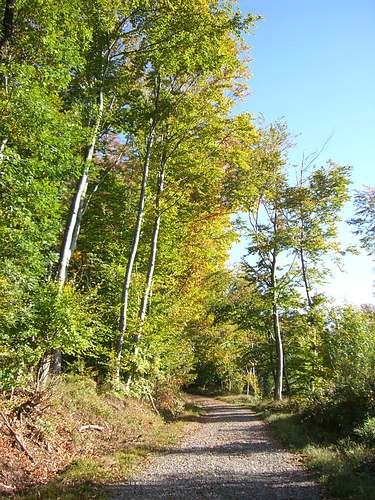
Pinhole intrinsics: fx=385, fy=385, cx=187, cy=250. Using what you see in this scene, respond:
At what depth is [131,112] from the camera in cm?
1480

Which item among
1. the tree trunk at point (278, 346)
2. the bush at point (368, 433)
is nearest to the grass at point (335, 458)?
the bush at point (368, 433)

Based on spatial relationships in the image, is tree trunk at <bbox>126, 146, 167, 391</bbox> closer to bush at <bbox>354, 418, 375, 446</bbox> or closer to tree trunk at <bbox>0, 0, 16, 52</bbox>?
bush at <bbox>354, 418, 375, 446</bbox>

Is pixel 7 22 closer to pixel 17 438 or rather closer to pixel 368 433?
pixel 17 438

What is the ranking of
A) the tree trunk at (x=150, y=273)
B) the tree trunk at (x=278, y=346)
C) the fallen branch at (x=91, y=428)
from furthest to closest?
the tree trunk at (x=278, y=346) → the tree trunk at (x=150, y=273) → the fallen branch at (x=91, y=428)

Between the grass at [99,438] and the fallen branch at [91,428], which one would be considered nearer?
the grass at [99,438]

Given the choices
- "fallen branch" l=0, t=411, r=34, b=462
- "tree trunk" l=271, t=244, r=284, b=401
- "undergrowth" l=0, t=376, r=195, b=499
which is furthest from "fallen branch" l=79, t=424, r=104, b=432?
"tree trunk" l=271, t=244, r=284, b=401

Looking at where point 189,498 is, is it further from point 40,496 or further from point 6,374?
point 6,374

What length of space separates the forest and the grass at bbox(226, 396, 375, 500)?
574mm

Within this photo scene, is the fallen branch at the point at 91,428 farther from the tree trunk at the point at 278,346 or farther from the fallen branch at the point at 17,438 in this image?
the tree trunk at the point at 278,346

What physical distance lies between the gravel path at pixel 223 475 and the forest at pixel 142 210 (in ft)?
7.86

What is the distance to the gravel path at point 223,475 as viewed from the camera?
661cm

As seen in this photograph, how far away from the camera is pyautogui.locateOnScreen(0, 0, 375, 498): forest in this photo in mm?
8547

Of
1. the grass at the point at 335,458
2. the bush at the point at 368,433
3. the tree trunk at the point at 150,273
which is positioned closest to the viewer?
the grass at the point at 335,458

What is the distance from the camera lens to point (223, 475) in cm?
773
